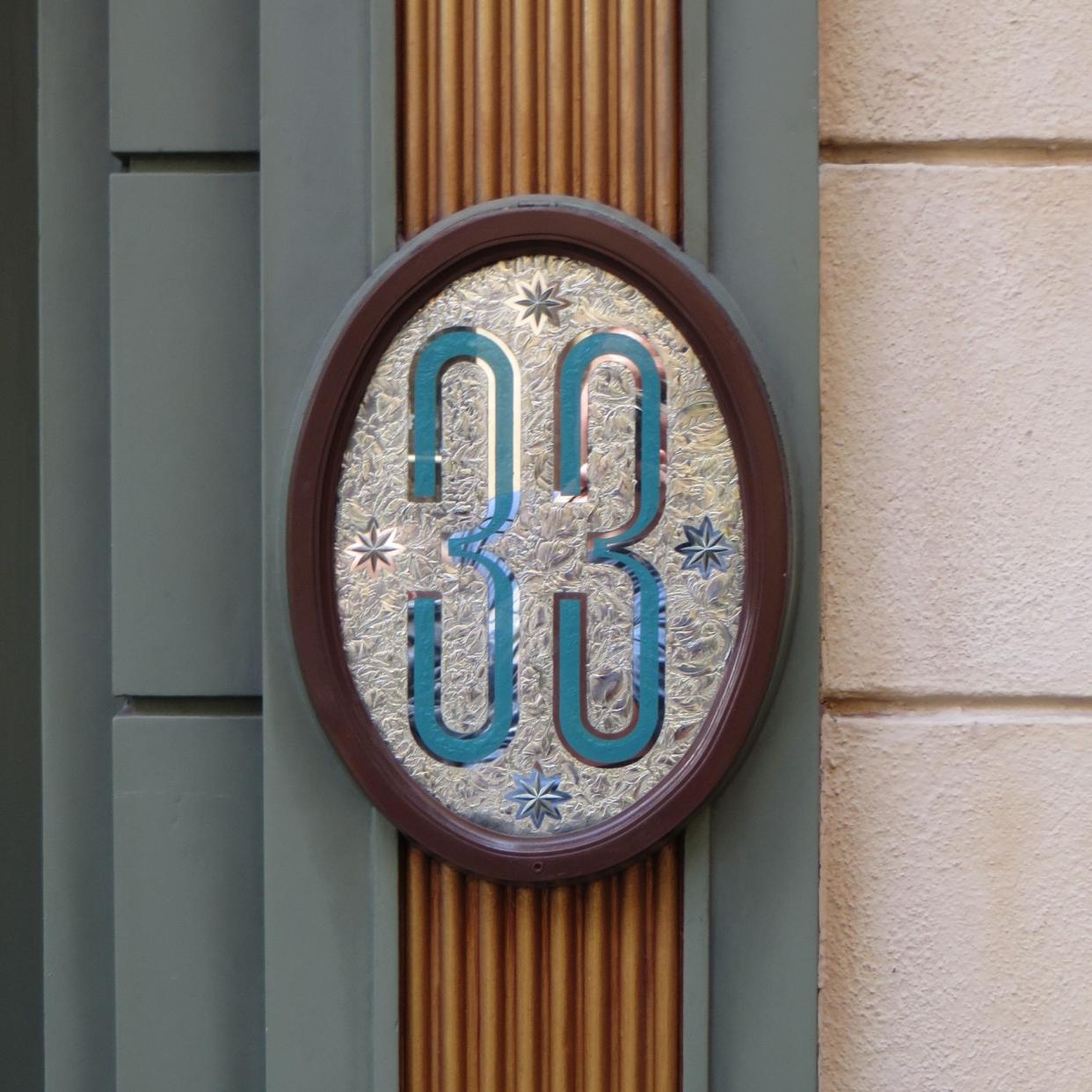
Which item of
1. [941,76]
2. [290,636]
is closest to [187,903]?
[290,636]

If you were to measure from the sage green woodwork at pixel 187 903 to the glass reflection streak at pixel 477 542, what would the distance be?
1.00 feet

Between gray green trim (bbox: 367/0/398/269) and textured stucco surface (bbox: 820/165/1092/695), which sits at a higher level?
gray green trim (bbox: 367/0/398/269)

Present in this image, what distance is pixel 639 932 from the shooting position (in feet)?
4.25

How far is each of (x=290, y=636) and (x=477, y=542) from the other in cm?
28

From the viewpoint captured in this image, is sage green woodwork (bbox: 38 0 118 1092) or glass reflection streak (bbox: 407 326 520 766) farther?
sage green woodwork (bbox: 38 0 118 1092)

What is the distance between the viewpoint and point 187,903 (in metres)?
1.40

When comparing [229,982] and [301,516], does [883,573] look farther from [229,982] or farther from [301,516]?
[229,982]

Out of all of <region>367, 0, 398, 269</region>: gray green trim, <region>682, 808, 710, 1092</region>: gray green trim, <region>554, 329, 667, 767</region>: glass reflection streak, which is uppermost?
<region>367, 0, 398, 269</region>: gray green trim

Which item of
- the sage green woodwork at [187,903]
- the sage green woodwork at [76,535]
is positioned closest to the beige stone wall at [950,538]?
the sage green woodwork at [187,903]

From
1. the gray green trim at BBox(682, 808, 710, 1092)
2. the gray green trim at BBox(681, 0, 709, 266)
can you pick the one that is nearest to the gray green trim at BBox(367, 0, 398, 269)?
the gray green trim at BBox(681, 0, 709, 266)

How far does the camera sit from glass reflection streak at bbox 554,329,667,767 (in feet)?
4.18

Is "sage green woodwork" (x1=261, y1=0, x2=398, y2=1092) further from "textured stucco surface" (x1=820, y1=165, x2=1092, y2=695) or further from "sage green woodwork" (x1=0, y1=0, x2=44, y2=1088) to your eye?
"textured stucco surface" (x1=820, y1=165, x2=1092, y2=695)

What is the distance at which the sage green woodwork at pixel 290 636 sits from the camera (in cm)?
130

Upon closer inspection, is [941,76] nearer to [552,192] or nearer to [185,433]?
[552,192]
